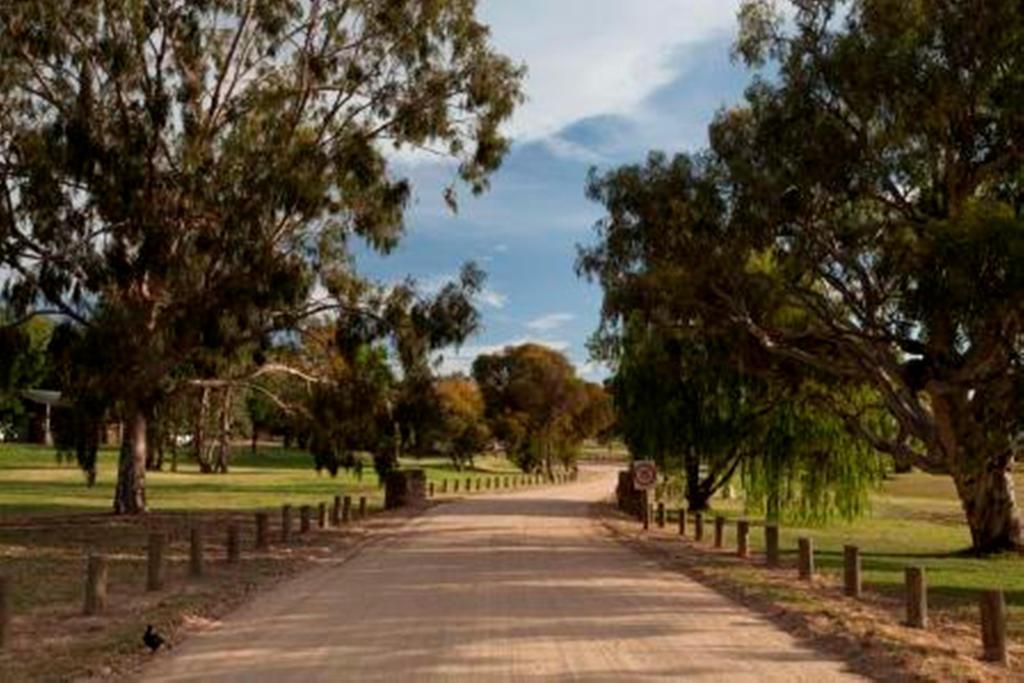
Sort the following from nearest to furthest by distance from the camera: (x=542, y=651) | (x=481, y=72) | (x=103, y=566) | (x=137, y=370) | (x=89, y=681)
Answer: (x=89, y=681), (x=542, y=651), (x=103, y=566), (x=137, y=370), (x=481, y=72)

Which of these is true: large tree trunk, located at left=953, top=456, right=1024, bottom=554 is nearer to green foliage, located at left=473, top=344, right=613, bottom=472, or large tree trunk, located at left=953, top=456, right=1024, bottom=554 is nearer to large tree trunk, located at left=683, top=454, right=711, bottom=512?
large tree trunk, located at left=683, top=454, right=711, bottom=512

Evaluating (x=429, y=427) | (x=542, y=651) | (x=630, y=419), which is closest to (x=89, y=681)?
(x=542, y=651)

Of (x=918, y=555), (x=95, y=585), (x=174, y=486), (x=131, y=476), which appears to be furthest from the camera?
(x=174, y=486)

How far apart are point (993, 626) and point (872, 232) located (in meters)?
13.6

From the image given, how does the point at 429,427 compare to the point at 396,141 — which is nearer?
the point at 396,141

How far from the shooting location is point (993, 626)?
12672mm

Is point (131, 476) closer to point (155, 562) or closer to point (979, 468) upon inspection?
point (155, 562)

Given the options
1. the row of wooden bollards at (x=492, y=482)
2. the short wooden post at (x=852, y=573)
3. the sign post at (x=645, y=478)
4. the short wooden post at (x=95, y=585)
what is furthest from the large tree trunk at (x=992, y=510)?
the row of wooden bollards at (x=492, y=482)

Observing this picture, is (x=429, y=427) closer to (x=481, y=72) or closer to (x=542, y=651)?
(x=481, y=72)

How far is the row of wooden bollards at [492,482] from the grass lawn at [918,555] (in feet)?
45.5

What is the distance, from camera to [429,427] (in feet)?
132

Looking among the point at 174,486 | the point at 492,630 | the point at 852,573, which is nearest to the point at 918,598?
the point at 852,573

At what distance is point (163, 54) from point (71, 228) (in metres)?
4.98

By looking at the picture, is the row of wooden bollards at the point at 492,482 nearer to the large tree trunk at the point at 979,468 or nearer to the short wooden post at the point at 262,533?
the large tree trunk at the point at 979,468
